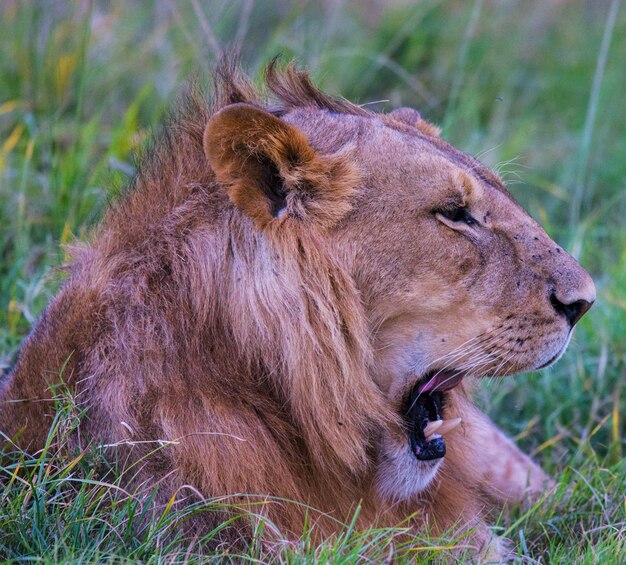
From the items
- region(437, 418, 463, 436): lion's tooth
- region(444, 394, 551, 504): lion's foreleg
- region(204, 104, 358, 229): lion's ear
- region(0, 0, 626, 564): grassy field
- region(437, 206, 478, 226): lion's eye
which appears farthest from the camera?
region(444, 394, 551, 504): lion's foreleg

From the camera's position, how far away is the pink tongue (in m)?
2.83

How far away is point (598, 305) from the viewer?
16.0ft

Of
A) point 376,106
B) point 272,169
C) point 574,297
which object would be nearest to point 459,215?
point 574,297

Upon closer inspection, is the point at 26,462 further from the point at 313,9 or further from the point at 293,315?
the point at 313,9

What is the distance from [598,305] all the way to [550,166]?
7.18ft

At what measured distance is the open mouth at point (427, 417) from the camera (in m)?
2.84

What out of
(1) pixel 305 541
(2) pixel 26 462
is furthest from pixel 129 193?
(1) pixel 305 541

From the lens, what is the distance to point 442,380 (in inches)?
113

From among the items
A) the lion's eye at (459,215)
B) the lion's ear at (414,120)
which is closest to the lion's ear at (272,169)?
the lion's eye at (459,215)

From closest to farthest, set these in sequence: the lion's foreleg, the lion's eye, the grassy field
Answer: the grassy field
the lion's eye
the lion's foreleg

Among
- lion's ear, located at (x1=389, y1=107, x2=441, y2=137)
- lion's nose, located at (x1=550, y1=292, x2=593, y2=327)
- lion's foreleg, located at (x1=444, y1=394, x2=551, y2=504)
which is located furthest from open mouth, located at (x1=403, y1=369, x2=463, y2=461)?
lion's ear, located at (x1=389, y1=107, x2=441, y2=137)

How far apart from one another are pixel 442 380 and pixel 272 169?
80 centimetres

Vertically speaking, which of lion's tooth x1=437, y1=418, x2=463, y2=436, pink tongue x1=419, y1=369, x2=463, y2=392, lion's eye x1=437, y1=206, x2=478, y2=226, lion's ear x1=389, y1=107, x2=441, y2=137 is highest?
lion's ear x1=389, y1=107, x2=441, y2=137

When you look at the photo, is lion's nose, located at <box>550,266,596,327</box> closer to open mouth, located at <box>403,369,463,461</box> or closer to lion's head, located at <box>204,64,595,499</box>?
lion's head, located at <box>204,64,595,499</box>
